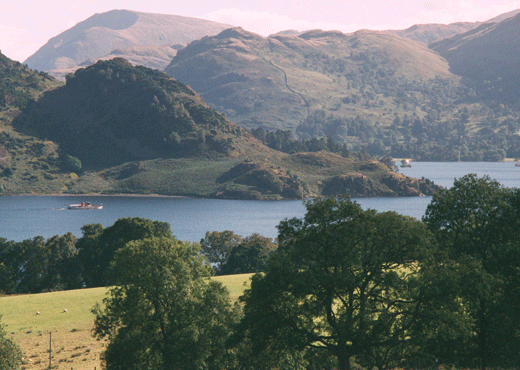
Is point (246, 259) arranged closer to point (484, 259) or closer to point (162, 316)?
point (162, 316)

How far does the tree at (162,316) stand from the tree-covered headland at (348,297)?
0.09m

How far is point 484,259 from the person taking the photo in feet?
148

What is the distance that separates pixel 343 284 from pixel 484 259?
13475 millimetres

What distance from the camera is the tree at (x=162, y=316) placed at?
42.9 meters

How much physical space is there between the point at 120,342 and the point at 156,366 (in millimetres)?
3360

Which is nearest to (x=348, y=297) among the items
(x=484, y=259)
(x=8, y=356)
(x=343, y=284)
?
(x=343, y=284)

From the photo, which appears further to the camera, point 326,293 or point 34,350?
point 34,350

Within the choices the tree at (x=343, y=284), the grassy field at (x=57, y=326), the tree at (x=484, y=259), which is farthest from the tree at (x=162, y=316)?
the tree at (x=484, y=259)

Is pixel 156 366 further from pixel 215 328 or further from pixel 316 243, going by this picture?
pixel 316 243

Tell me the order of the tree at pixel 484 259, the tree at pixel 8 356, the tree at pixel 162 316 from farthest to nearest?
1. the tree at pixel 162 316
2. the tree at pixel 8 356
3. the tree at pixel 484 259

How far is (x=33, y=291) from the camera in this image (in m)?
109

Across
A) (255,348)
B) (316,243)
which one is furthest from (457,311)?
(255,348)

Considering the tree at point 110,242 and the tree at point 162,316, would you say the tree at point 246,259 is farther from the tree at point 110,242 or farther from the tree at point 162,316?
the tree at point 162,316

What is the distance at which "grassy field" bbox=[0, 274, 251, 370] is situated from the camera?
5309 cm
